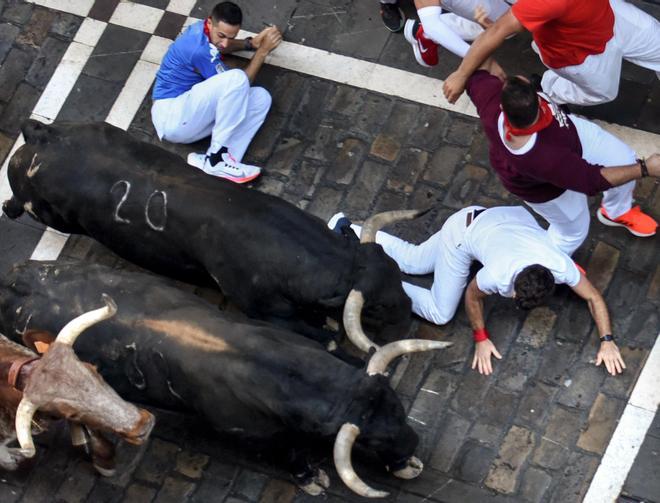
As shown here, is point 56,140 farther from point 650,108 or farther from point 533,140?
point 650,108

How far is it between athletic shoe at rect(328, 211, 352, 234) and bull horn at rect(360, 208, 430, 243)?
29cm

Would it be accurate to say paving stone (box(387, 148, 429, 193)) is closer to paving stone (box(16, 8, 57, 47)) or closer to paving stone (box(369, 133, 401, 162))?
paving stone (box(369, 133, 401, 162))

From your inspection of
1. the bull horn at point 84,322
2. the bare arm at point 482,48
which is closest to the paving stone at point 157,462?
the bull horn at point 84,322

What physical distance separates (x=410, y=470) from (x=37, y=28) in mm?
6046

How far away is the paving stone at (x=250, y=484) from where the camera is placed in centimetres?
912

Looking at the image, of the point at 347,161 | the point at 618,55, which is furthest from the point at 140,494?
the point at 618,55

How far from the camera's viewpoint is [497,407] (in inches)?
356

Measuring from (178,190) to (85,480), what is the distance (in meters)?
2.45

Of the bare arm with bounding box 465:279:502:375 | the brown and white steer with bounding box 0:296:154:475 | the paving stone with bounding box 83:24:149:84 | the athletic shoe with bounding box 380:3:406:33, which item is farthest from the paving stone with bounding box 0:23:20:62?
the bare arm with bounding box 465:279:502:375

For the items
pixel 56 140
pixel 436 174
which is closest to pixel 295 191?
pixel 436 174

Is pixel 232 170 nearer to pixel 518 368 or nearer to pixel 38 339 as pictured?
pixel 38 339

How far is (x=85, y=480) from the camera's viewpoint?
31.1ft

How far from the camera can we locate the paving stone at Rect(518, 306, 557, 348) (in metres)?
9.20

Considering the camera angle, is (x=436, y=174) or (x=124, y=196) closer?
(x=124, y=196)
